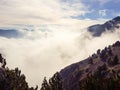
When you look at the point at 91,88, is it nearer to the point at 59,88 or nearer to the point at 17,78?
the point at 59,88

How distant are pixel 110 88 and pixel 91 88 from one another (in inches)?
416

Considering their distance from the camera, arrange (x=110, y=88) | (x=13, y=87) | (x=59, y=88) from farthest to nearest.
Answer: (x=59, y=88)
(x=13, y=87)
(x=110, y=88)

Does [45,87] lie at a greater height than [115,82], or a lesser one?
lesser

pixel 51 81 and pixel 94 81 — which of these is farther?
pixel 51 81

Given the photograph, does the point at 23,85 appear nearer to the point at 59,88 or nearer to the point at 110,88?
the point at 59,88

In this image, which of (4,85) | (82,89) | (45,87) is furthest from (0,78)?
(82,89)

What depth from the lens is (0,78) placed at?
16338 cm

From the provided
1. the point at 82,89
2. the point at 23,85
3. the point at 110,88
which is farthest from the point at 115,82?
the point at 23,85

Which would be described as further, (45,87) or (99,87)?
(45,87)

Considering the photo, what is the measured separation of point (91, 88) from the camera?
156 m

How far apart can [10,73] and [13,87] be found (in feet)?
41.7

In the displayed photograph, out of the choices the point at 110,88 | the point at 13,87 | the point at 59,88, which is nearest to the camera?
the point at 110,88

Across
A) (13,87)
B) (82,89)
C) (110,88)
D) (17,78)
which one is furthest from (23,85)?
(110,88)

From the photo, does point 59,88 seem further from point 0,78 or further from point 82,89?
point 0,78
